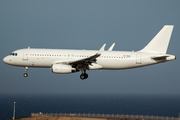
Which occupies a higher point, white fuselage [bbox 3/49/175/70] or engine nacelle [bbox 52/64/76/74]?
white fuselage [bbox 3/49/175/70]

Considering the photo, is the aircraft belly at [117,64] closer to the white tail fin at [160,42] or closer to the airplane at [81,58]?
the airplane at [81,58]

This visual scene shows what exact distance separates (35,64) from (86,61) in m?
8.97

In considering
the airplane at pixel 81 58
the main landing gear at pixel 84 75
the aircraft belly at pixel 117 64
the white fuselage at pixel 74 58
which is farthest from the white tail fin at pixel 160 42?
the main landing gear at pixel 84 75

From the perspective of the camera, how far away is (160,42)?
42.7 m

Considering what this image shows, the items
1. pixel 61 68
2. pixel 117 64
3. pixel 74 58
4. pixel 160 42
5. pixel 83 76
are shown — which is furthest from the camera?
pixel 160 42

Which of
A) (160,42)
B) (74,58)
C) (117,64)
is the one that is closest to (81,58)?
(74,58)

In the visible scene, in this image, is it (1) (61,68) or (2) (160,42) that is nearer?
(1) (61,68)

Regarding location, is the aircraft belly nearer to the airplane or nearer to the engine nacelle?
the airplane

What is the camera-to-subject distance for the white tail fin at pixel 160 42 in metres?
42.3

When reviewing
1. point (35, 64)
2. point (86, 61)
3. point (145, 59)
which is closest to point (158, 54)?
point (145, 59)

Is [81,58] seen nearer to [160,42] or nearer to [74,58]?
[74,58]

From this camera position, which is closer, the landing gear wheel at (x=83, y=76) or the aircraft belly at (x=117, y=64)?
the aircraft belly at (x=117, y=64)

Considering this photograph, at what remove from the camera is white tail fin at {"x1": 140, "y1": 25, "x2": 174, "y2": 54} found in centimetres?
4234

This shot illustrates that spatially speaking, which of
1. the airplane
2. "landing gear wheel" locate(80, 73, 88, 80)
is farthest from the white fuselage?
"landing gear wheel" locate(80, 73, 88, 80)
